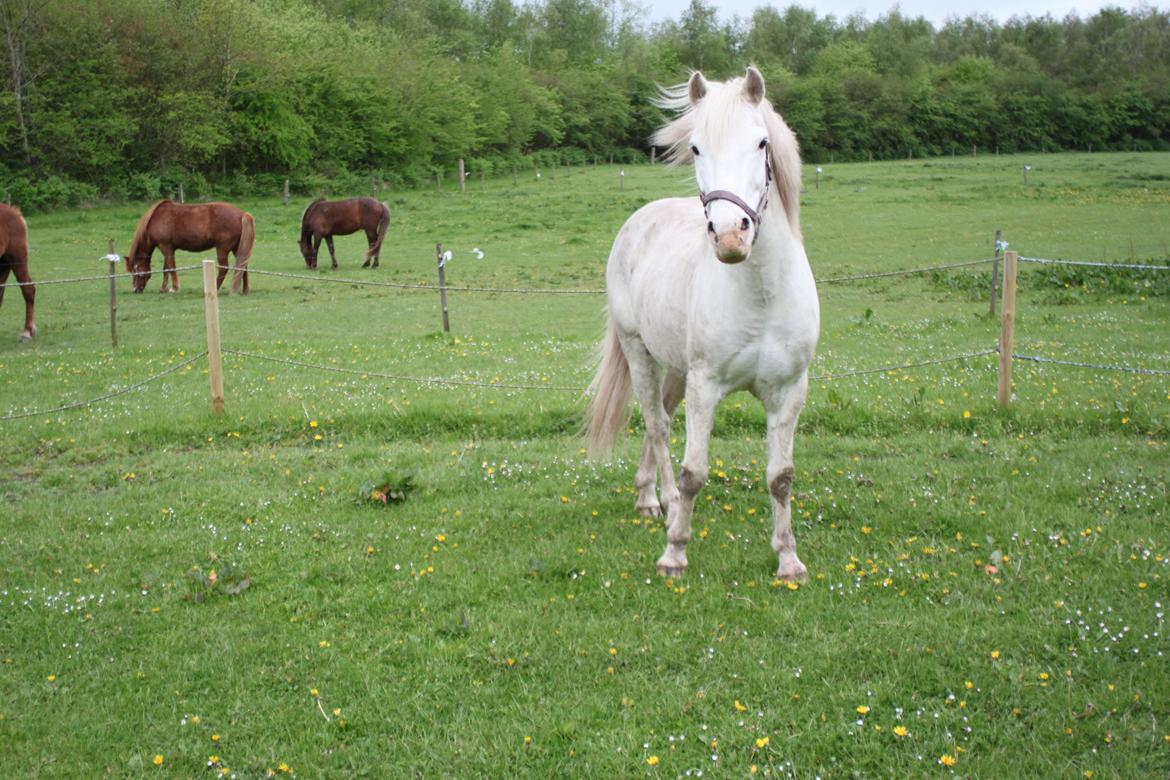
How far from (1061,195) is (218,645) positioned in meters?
40.9

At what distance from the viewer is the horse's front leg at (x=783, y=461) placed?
528 centimetres

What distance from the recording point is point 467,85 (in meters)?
61.1

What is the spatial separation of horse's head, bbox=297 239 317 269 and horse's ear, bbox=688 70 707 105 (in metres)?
21.4

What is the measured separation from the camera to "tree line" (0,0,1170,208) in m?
38.3

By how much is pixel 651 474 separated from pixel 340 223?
21704 mm

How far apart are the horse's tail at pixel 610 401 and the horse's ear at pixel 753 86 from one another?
245 centimetres

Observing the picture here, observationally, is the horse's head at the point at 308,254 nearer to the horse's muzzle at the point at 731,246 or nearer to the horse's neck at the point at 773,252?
the horse's neck at the point at 773,252

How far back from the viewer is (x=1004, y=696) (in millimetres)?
3834

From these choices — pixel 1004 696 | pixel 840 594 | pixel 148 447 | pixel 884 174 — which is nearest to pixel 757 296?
pixel 840 594

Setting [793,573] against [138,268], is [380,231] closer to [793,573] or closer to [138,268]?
[138,268]

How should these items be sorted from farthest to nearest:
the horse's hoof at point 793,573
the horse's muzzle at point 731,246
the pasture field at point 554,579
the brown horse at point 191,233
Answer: the brown horse at point 191,233 → the horse's hoof at point 793,573 → the horse's muzzle at point 731,246 → the pasture field at point 554,579

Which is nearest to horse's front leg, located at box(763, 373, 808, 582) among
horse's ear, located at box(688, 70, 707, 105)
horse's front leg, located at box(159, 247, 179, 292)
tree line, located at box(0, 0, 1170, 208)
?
horse's ear, located at box(688, 70, 707, 105)

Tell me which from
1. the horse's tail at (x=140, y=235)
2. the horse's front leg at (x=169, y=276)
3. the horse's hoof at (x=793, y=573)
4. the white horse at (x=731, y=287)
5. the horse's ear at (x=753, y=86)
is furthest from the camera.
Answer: the horse's tail at (x=140, y=235)

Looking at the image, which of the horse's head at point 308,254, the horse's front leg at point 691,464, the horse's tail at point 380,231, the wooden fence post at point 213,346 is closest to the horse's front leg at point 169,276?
the horse's head at point 308,254
